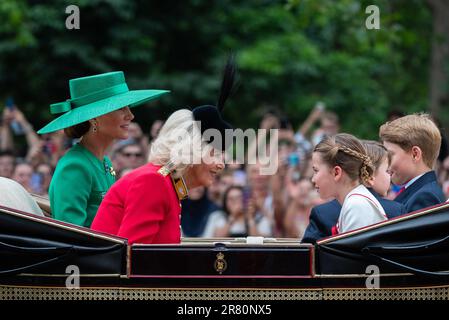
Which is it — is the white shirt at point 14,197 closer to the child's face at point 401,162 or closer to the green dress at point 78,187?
the green dress at point 78,187

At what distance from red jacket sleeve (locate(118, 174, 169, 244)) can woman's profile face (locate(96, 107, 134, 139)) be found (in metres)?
0.63

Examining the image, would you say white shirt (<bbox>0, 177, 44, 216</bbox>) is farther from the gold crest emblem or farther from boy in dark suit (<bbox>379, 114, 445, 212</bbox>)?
boy in dark suit (<bbox>379, 114, 445, 212</bbox>)

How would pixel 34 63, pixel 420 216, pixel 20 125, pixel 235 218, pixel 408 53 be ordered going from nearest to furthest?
pixel 420 216
pixel 235 218
pixel 20 125
pixel 34 63
pixel 408 53

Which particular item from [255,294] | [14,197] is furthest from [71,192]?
[255,294]

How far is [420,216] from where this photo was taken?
3791mm

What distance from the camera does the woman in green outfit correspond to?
4.36 metres

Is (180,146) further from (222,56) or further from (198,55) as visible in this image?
(198,55)

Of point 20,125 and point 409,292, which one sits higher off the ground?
point 20,125

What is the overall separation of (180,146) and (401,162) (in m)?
1.19

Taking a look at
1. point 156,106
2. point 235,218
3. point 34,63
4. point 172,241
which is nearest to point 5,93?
point 34,63

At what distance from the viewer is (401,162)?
4.67m

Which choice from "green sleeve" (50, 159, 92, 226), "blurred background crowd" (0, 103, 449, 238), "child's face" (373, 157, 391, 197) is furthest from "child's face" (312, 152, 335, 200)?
"blurred background crowd" (0, 103, 449, 238)

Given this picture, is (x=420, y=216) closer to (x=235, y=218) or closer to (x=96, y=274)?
(x=96, y=274)

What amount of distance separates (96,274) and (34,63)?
1114 centimetres
